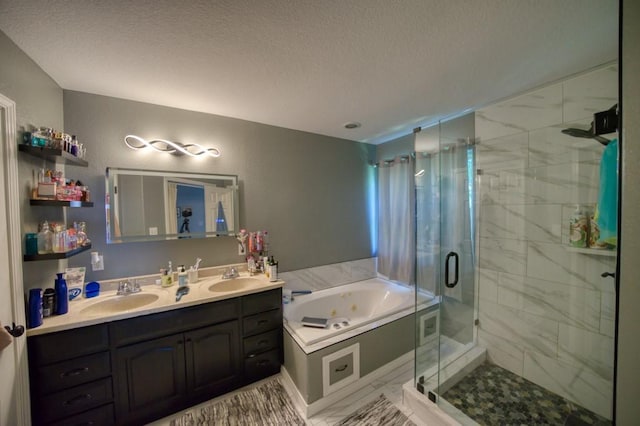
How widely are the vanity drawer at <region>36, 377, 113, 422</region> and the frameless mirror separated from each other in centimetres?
99

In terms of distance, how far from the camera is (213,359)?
68.2 inches

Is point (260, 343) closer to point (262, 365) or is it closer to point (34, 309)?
point (262, 365)

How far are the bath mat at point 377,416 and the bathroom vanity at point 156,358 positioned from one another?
0.75 meters

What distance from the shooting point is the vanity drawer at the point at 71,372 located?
4.15ft

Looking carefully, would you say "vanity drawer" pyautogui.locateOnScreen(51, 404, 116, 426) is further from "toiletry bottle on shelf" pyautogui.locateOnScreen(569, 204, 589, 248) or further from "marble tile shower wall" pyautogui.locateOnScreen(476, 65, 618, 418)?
"toiletry bottle on shelf" pyautogui.locateOnScreen(569, 204, 589, 248)

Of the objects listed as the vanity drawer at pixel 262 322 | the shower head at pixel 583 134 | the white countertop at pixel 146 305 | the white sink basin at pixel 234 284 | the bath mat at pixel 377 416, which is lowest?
the bath mat at pixel 377 416

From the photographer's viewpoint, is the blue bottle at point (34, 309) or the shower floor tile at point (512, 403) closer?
the blue bottle at point (34, 309)

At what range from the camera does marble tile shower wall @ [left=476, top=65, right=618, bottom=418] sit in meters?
1.61

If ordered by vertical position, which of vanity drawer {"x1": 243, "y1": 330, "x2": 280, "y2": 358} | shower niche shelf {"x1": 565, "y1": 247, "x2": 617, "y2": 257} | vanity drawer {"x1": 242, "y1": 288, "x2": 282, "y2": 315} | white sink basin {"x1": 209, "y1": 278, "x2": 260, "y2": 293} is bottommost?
vanity drawer {"x1": 243, "y1": 330, "x2": 280, "y2": 358}

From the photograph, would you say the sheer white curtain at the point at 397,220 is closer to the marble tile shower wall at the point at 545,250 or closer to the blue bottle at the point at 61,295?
the marble tile shower wall at the point at 545,250

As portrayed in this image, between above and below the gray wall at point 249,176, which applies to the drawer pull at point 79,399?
below

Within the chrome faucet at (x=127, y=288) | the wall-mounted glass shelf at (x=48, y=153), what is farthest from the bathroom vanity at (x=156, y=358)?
the wall-mounted glass shelf at (x=48, y=153)

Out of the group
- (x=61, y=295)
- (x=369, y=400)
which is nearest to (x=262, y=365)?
(x=369, y=400)

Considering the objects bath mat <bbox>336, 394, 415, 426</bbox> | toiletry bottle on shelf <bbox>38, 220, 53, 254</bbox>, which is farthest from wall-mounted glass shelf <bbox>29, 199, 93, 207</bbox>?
bath mat <bbox>336, 394, 415, 426</bbox>
